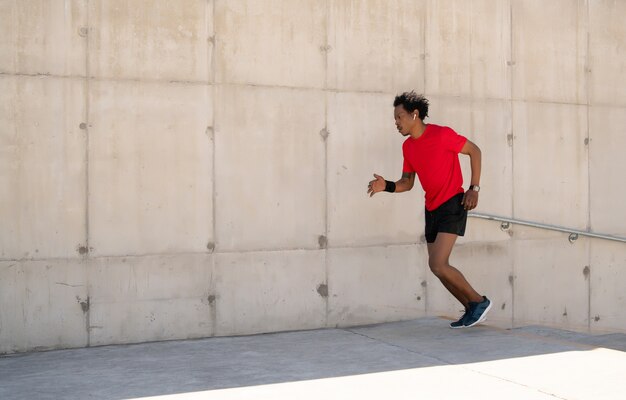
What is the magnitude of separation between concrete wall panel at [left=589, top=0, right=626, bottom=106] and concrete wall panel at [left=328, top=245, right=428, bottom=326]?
8.29ft

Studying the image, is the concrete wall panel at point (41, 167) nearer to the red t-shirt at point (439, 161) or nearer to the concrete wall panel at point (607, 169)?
the red t-shirt at point (439, 161)

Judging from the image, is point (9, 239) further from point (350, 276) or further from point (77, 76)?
point (350, 276)

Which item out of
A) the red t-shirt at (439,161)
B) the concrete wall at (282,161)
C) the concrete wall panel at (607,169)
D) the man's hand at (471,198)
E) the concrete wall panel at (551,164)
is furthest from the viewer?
the concrete wall panel at (607,169)

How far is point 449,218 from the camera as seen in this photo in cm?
604

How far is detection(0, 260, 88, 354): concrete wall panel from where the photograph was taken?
554cm

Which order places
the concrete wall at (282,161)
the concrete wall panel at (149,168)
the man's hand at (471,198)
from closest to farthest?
the concrete wall at (282,161)
the concrete wall panel at (149,168)
the man's hand at (471,198)

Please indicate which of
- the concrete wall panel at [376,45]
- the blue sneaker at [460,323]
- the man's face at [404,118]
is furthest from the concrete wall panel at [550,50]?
the blue sneaker at [460,323]

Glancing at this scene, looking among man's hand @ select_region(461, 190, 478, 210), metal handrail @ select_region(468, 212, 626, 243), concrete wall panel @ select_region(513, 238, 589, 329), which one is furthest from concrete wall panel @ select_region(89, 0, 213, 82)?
concrete wall panel @ select_region(513, 238, 589, 329)

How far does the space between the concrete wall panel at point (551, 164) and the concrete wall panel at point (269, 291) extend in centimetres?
212

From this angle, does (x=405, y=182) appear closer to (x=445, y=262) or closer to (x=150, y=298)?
(x=445, y=262)

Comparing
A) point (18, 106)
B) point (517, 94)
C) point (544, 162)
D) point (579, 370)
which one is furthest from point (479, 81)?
point (18, 106)

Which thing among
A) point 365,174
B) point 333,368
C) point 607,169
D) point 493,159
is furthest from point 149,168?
point 607,169

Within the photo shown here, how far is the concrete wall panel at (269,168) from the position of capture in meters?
6.19

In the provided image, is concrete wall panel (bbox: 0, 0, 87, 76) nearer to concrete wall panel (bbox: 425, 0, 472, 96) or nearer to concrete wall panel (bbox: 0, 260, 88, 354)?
concrete wall panel (bbox: 0, 260, 88, 354)
